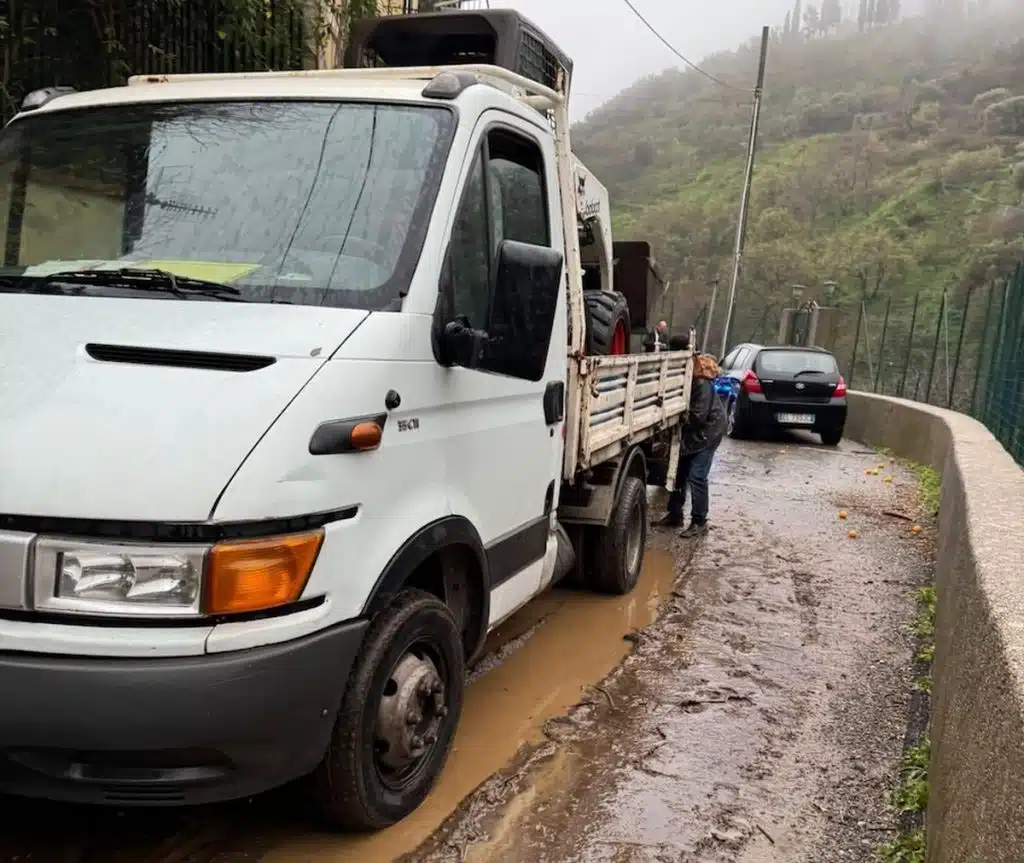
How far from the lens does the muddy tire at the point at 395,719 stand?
2.57 meters

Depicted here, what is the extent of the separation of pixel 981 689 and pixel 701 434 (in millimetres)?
5334

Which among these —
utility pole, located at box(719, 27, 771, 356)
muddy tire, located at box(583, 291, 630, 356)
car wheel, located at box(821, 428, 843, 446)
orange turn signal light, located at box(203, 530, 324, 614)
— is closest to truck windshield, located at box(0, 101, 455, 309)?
orange turn signal light, located at box(203, 530, 324, 614)

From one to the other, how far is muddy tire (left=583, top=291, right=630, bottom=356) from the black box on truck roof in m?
1.55

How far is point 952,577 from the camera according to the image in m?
4.10

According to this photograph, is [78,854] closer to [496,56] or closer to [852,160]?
[496,56]

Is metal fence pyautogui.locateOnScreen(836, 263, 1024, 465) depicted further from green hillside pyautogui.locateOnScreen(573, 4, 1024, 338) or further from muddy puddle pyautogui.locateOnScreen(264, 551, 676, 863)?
muddy puddle pyautogui.locateOnScreen(264, 551, 676, 863)

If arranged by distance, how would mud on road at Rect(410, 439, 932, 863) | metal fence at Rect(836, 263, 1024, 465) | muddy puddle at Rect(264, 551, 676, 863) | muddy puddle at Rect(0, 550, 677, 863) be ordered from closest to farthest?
muddy puddle at Rect(0, 550, 677, 863), muddy puddle at Rect(264, 551, 676, 863), mud on road at Rect(410, 439, 932, 863), metal fence at Rect(836, 263, 1024, 465)

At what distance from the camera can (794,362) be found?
44.9 ft

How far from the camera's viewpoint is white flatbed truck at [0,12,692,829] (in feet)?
6.95

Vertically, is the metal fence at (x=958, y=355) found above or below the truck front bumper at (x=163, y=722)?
above

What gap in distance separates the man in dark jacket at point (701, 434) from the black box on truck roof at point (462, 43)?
2.73 metres

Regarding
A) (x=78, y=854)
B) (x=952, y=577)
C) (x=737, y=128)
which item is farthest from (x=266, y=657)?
(x=737, y=128)

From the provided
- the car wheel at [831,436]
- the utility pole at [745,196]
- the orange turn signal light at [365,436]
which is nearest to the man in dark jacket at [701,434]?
the orange turn signal light at [365,436]

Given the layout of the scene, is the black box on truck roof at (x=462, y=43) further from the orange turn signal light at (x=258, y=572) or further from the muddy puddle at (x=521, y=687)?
the orange turn signal light at (x=258, y=572)
